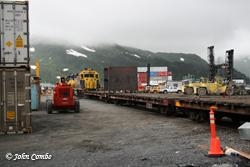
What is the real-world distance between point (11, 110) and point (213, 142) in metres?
7.40

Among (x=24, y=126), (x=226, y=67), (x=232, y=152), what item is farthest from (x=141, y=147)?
(x=226, y=67)

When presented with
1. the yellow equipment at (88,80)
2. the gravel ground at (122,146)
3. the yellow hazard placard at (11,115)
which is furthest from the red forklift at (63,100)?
the yellow equipment at (88,80)

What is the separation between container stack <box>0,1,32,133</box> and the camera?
12.1 m

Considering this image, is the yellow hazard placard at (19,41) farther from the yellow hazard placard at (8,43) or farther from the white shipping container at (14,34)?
the yellow hazard placard at (8,43)

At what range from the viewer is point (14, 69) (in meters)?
12.2

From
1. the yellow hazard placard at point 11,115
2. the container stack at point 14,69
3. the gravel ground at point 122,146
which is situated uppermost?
the container stack at point 14,69

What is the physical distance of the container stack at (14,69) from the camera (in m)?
12.1

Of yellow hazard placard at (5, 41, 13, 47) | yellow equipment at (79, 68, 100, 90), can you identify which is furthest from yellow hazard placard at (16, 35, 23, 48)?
yellow equipment at (79, 68, 100, 90)

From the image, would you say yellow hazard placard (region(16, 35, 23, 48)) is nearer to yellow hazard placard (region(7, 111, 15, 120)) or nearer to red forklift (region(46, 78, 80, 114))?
yellow hazard placard (region(7, 111, 15, 120))

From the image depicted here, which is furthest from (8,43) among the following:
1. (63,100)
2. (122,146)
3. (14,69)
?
(63,100)

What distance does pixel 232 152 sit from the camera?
23.9 feet

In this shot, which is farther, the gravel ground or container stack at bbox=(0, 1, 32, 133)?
container stack at bbox=(0, 1, 32, 133)

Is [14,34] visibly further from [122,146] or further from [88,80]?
[88,80]

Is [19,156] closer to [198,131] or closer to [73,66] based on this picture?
[198,131]
